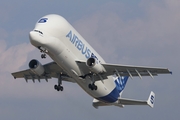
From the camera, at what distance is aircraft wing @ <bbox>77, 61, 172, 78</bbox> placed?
56.9m

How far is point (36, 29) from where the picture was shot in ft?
179

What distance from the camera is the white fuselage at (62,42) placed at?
178ft

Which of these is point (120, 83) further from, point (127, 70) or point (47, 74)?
point (47, 74)

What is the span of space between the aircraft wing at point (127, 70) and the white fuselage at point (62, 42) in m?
0.96

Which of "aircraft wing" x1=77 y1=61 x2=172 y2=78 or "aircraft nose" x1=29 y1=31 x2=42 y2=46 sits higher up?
"aircraft wing" x1=77 y1=61 x2=172 y2=78

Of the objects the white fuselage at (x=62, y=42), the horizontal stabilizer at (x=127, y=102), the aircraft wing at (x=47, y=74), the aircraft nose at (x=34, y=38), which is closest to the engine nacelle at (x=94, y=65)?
the white fuselage at (x=62, y=42)

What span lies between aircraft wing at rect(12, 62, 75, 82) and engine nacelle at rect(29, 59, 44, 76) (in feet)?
3.19

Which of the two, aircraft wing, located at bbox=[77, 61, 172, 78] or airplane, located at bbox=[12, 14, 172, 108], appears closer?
airplane, located at bbox=[12, 14, 172, 108]

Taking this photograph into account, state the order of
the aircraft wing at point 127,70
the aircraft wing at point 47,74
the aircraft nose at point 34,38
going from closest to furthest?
the aircraft nose at point 34,38, the aircraft wing at point 127,70, the aircraft wing at point 47,74

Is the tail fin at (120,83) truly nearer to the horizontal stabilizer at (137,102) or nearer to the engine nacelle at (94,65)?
the horizontal stabilizer at (137,102)

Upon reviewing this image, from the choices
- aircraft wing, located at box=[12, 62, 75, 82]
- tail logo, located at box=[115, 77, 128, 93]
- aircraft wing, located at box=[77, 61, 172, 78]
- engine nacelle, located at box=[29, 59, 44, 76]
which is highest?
tail logo, located at box=[115, 77, 128, 93]

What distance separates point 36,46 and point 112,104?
1478 cm

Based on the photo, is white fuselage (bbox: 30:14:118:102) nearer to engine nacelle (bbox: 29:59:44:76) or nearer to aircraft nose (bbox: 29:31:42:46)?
aircraft nose (bbox: 29:31:42:46)

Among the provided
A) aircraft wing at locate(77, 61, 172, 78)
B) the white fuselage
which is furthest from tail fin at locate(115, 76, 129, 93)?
the white fuselage
